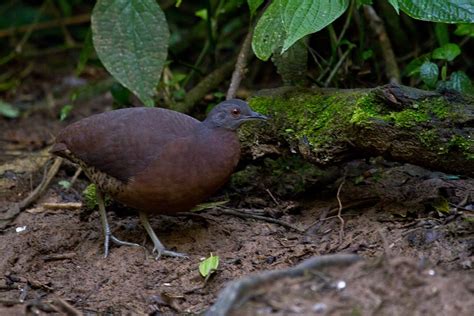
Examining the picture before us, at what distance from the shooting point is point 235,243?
15.9ft

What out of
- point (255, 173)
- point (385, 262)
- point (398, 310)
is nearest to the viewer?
point (398, 310)

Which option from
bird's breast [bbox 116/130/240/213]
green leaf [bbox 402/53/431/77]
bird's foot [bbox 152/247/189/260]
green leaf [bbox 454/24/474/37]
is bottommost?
bird's foot [bbox 152/247/189/260]

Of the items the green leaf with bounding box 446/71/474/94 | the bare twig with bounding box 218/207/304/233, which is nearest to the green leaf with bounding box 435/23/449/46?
the green leaf with bounding box 446/71/474/94

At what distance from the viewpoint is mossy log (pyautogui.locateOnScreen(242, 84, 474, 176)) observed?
173 inches

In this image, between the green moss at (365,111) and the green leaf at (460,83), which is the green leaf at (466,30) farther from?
the green moss at (365,111)

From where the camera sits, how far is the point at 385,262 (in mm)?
3232

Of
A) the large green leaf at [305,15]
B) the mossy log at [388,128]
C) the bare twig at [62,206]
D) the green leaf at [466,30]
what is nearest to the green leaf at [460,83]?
the green leaf at [466,30]

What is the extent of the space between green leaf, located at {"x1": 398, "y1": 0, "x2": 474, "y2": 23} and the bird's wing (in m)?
1.39

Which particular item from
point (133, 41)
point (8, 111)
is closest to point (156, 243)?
point (133, 41)

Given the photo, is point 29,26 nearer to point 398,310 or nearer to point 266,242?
point 266,242

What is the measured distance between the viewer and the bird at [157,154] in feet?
15.2

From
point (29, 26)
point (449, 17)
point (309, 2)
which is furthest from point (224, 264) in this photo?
point (29, 26)

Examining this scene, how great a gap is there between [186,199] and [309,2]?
1.27 meters

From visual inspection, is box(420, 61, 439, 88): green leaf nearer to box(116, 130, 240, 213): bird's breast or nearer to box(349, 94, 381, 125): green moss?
box(349, 94, 381, 125): green moss
